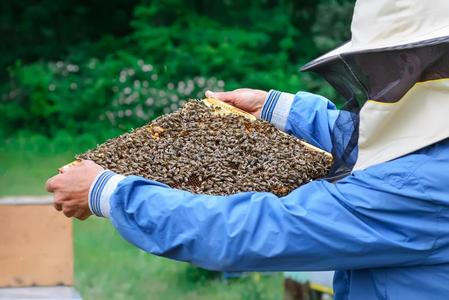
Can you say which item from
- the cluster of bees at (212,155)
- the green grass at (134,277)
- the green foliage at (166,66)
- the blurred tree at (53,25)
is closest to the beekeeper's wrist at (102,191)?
the cluster of bees at (212,155)

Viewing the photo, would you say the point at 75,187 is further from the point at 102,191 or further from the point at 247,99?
the point at 247,99

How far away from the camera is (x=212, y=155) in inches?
95.9

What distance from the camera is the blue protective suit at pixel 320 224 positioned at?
202 cm

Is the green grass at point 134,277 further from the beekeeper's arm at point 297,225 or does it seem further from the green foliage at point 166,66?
the green foliage at point 166,66

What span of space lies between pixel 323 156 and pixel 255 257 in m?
0.52

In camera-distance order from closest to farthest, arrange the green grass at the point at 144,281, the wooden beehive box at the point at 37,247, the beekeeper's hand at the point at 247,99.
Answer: the beekeeper's hand at the point at 247,99 < the wooden beehive box at the point at 37,247 < the green grass at the point at 144,281

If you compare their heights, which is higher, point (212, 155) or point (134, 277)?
point (212, 155)

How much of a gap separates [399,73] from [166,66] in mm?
8859

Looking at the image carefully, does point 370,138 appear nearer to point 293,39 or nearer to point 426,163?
point 426,163

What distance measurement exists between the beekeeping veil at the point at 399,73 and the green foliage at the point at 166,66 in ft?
26.9

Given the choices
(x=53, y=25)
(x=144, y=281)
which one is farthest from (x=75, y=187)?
(x=53, y=25)

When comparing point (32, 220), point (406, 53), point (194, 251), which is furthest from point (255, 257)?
point (32, 220)

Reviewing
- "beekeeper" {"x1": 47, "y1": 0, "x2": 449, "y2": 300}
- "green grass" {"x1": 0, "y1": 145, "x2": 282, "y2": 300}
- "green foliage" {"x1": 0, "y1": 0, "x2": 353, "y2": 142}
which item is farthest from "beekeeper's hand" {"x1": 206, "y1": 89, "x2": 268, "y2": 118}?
"green foliage" {"x1": 0, "y1": 0, "x2": 353, "y2": 142}

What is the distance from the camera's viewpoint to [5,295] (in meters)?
3.63
